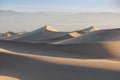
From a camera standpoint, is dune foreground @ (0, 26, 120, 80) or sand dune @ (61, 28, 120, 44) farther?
sand dune @ (61, 28, 120, 44)

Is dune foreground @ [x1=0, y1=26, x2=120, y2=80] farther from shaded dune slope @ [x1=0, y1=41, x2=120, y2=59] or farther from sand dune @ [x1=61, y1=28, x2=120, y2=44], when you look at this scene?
sand dune @ [x1=61, y1=28, x2=120, y2=44]

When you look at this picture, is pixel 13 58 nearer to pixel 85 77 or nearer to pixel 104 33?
pixel 85 77

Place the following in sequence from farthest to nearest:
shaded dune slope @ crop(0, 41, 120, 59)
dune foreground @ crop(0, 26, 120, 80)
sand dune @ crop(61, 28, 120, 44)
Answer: sand dune @ crop(61, 28, 120, 44) → shaded dune slope @ crop(0, 41, 120, 59) → dune foreground @ crop(0, 26, 120, 80)

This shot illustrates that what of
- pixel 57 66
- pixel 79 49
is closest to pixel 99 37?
pixel 79 49

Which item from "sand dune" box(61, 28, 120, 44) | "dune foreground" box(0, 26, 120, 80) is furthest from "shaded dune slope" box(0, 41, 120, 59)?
"sand dune" box(61, 28, 120, 44)

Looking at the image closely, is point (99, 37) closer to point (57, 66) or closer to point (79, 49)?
point (79, 49)

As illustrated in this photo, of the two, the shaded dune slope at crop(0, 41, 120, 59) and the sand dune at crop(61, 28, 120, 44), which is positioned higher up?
the sand dune at crop(61, 28, 120, 44)

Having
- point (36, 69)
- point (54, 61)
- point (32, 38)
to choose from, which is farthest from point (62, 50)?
point (32, 38)

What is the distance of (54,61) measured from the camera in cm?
1475

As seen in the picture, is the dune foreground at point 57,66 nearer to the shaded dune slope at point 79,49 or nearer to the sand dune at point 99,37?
the shaded dune slope at point 79,49

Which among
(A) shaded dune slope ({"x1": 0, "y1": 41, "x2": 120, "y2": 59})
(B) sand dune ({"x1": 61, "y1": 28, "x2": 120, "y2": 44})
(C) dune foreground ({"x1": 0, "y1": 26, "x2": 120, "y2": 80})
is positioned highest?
(B) sand dune ({"x1": 61, "y1": 28, "x2": 120, "y2": 44})

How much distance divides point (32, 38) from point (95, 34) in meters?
10.7

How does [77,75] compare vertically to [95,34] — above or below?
below

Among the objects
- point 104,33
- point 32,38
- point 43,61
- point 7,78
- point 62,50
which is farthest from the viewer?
point 32,38
